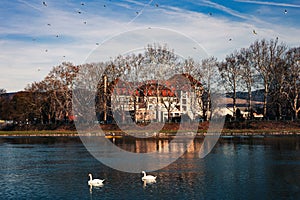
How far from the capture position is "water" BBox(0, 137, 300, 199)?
75.8 feet

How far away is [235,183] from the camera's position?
2569 cm

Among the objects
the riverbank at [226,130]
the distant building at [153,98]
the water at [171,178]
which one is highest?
the distant building at [153,98]

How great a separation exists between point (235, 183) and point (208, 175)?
308 cm

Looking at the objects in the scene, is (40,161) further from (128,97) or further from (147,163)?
(128,97)

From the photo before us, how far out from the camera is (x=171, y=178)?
27.7 meters

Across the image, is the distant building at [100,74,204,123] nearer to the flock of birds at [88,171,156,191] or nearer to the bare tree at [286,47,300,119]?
the bare tree at [286,47,300,119]

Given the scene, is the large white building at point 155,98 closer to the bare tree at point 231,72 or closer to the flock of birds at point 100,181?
the bare tree at point 231,72

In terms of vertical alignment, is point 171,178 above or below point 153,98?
below

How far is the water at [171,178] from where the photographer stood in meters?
23.1

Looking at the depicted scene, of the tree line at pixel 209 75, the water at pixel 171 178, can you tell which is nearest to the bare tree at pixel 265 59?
the tree line at pixel 209 75

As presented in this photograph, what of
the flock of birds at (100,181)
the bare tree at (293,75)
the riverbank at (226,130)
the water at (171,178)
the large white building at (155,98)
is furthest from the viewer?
the large white building at (155,98)

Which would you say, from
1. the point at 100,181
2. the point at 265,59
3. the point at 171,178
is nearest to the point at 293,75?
the point at 265,59

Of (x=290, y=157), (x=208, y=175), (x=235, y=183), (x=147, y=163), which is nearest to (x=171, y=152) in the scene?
(x=147, y=163)

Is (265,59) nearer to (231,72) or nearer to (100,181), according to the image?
(231,72)
